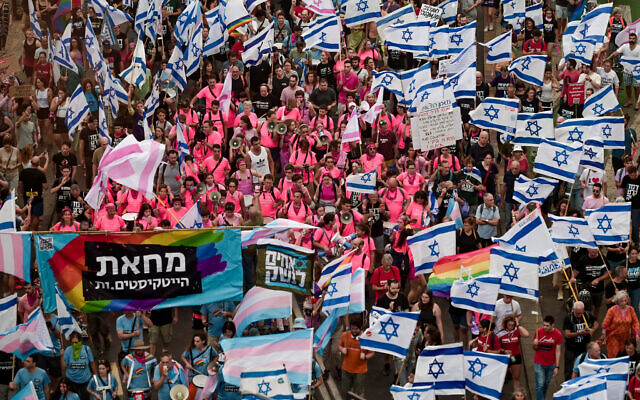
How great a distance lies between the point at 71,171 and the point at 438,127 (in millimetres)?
7297

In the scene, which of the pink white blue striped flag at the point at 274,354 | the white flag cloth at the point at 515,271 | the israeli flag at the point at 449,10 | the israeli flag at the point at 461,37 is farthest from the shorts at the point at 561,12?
the pink white blue striped flag at the point at 274,354

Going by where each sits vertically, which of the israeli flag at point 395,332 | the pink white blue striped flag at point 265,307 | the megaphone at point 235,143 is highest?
the megaphone at point 235,143

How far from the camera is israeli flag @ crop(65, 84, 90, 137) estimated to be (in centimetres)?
2923

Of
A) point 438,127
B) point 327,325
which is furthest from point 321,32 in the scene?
point 327,325

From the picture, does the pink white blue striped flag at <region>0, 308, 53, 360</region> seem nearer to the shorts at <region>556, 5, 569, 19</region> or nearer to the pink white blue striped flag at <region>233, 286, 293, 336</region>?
the pink white blue striped flag at <region>233, 286, 293, 336</region>

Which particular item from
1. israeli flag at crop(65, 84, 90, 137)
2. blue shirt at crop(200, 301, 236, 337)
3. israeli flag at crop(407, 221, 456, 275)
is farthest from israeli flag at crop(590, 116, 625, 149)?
israeli flag at crop(65, 84, 90, 137)

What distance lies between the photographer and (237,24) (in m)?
32.9

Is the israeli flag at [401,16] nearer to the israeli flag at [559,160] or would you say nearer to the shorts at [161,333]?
the israeli flag at [559,160]

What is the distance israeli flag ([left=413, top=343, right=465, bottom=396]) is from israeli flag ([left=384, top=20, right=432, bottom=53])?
10246mm

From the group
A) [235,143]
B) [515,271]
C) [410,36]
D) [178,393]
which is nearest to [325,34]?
[410,36]

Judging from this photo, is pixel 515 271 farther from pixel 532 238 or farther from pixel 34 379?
pixel 34 379

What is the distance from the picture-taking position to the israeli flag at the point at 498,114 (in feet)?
93.2

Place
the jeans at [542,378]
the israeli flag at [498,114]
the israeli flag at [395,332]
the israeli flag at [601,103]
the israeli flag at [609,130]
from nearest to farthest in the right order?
the israeli flag at [395,332] < the jeans at [542,378] < the israeli flag at [609,130] < the israeli flag at [498,114] < the israeli flag at [601,103]

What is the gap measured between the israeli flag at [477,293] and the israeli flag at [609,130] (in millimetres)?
5681
